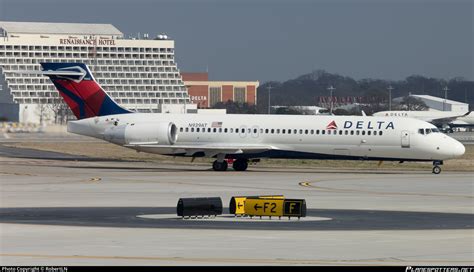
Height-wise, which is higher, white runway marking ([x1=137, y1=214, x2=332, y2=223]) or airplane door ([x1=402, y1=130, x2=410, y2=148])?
airplane door ([x1=402, y1=130, x2=410, y2=148])

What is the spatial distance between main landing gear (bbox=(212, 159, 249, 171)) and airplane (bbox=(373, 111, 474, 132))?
84.6m

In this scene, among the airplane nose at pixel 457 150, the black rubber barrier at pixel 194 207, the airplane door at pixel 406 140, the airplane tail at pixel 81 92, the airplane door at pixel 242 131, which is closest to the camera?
the black rubber barrier at pixel 194 207

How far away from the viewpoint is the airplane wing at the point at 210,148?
63281 millimetres

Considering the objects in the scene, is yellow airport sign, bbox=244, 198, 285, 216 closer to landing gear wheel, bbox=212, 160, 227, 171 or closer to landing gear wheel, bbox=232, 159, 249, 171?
landing gear wheel, bbox=212, 160, 227, 171

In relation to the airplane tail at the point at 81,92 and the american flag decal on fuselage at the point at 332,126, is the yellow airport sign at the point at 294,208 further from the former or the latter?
the airplane tail at the point at 81,92

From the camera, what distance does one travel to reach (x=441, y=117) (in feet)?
515

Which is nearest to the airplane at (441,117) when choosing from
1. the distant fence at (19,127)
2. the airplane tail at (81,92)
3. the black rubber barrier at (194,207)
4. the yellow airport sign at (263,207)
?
the airplane tail at (81,92)

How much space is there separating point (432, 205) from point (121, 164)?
34185mm

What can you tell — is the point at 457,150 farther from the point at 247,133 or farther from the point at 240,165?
the point at 240,165

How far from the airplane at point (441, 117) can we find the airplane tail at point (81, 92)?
278 feet

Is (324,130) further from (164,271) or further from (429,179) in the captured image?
(164,271)

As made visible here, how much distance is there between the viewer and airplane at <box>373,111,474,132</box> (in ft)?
494

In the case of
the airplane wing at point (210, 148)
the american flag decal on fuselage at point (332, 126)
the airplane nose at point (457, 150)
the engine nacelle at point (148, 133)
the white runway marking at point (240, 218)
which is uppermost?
the american flag decal on fuselage at point (332, 126)

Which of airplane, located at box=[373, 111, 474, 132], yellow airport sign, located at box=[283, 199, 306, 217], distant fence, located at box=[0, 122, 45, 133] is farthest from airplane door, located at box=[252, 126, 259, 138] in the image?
airplane, located at box=[373, 111, 474, 132]
